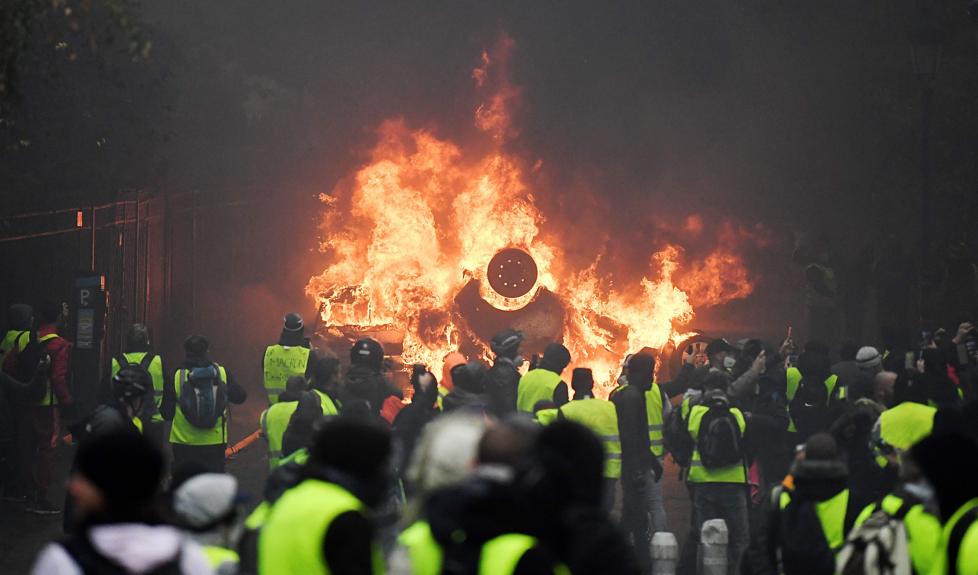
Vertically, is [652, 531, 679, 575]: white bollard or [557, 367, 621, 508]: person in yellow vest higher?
[557, 367, 621, 508]: person in yellow vest

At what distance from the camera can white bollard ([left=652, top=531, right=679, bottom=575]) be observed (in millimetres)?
10719

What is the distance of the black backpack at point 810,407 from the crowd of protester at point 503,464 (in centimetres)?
2

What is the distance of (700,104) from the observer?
105 feet

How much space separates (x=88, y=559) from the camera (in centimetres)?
416

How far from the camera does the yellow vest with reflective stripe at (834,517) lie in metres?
6.97

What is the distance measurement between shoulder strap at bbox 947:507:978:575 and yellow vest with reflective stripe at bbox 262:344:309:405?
8.22 metres

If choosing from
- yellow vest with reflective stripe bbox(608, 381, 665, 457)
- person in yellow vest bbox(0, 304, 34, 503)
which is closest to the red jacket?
person in yellow vest bbox(0, 304, 34, 503)

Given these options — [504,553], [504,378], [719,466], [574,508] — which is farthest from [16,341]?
[504,553]

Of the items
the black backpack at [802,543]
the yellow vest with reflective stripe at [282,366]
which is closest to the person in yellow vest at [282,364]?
the yellow vest with reflective stripe at [282,366]

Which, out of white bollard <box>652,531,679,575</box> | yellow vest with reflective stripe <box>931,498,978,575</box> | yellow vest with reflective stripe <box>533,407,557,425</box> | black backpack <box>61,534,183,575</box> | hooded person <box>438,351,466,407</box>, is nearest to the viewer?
black backpack <box>61,534,183,575</box>

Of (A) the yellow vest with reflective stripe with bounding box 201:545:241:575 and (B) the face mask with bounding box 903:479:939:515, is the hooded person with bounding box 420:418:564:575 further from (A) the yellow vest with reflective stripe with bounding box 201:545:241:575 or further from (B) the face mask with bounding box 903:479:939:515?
(B) the face mask with bounding box 903:479:939:515

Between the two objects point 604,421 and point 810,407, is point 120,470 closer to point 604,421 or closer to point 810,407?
point 604,421

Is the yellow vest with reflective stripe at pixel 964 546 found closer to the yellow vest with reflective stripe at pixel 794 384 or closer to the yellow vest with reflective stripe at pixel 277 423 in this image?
the yellow vest with reflective stripe at pixel 277 423

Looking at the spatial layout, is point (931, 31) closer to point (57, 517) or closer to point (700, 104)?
point (57, 517)
